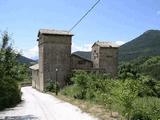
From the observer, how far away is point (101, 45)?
2670 inches

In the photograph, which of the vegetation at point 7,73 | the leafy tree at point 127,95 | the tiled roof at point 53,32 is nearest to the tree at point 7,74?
the vegetation at point 7,73

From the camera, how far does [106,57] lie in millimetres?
68438

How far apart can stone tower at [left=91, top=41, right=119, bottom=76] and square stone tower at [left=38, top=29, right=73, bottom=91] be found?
7039 millimetres

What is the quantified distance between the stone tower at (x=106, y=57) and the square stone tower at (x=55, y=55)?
7039 mm

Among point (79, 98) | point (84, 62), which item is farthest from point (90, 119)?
point (84, 62)

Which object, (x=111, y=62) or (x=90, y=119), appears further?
(x=111, y=62)

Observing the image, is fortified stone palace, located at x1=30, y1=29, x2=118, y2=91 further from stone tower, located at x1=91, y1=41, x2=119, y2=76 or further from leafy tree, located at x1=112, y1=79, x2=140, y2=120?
leafy tree, located at x1=112, y1=79, x2=140, y2=120

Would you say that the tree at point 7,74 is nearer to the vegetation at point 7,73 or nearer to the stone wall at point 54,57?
the vegetation at point 7,73

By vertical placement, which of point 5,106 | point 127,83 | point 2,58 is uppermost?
point 2,58

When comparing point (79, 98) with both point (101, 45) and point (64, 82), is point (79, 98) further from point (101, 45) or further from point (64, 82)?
point (101, 45)

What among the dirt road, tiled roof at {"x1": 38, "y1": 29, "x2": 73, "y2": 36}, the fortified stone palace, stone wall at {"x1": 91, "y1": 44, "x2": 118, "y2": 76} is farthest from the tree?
stone wall at {"x1": 91, "y1": 44, "x2": 118, "y2": 76}

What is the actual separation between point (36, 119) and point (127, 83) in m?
5.84

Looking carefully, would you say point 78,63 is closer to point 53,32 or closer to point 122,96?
point 53,32

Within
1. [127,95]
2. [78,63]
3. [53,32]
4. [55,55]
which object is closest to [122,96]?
[127,95]
